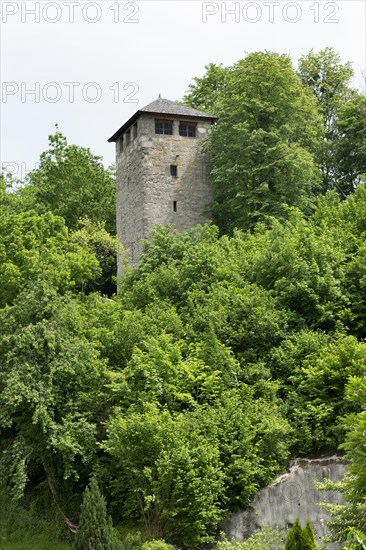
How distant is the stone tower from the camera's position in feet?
137

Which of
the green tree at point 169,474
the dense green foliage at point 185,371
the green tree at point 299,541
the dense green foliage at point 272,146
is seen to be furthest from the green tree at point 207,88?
the green tree at point 299,541

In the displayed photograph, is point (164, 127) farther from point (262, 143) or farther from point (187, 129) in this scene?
point (262, 143)

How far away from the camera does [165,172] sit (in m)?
42.2

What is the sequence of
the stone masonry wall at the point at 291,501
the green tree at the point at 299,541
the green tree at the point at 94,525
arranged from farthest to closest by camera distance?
the stone masonry wall at the point at 291,501 < the green tree at the point at 94,525 < the green tree at the point at 299,541

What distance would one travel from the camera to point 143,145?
42062 millimetres

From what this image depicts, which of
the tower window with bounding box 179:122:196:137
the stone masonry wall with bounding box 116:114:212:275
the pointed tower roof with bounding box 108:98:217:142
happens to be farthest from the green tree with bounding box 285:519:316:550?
the tower window with bounding box 179:122:196:137

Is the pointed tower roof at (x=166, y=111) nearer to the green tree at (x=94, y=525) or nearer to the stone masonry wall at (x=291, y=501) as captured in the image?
the stone masonry wall at (x=291, y=501)

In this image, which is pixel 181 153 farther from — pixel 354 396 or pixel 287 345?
pixel 354 396

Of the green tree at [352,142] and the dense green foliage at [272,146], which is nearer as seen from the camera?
the dense green foliage at [272,146]

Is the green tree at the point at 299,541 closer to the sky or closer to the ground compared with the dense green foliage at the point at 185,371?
closer to the ground

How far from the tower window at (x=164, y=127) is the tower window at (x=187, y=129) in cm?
56

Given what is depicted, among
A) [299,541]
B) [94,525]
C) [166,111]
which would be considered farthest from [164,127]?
[299,541]

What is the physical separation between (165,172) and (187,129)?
8.40 feet

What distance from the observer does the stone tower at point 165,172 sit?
4184 cm
